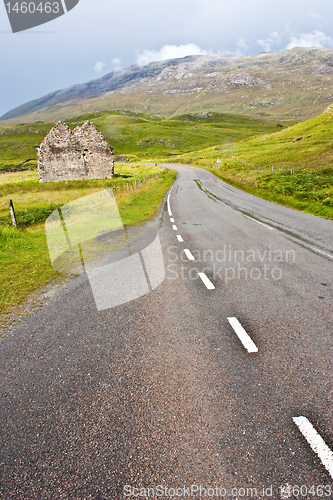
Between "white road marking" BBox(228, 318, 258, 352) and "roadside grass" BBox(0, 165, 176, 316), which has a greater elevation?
"roadside grass" BBox(0, 165, 176, 316)

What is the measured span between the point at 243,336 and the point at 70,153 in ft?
118

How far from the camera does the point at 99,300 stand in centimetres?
643

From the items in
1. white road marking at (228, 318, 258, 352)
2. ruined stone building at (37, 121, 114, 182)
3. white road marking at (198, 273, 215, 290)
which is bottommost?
white road marking at (198, 273, 215, 290)

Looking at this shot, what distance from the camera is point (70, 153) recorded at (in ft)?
117

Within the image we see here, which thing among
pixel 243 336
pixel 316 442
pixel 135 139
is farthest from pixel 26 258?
pixel 135 139

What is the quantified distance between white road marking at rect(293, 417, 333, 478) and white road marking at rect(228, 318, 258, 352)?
134 cm

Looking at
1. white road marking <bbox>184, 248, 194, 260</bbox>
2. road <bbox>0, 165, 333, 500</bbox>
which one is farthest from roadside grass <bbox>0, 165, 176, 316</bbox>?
white road marking <bbox>184, 248, 194, 260</bbox>

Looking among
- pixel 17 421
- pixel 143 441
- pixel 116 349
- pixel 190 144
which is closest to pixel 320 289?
pixel 116 349

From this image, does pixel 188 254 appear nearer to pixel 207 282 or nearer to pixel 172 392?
pixel 207 282

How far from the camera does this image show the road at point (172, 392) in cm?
270

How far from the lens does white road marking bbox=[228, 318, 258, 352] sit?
4502mm

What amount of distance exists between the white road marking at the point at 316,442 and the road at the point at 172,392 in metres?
0.03

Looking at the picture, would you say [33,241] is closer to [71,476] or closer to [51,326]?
[51,326]

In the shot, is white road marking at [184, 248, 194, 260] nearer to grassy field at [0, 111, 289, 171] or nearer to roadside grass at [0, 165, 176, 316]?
roadside grass at [0, 165, 176, 316]
